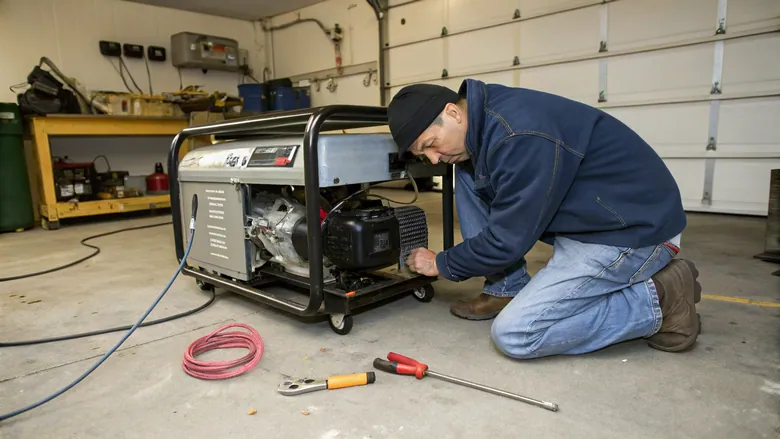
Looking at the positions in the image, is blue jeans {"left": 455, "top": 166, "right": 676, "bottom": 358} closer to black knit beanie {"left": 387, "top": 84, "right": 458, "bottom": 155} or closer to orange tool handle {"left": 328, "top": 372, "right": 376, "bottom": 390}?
orange tool handle {"left": 328, "top": 372, "right": 376, "bottom": 390}

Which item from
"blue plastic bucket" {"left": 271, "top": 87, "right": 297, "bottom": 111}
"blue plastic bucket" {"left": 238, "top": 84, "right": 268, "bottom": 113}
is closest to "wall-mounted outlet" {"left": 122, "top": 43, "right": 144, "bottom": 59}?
"blue plastic bucket" {"left": 238, "top": 84, "right": 268, "bottom": 113}

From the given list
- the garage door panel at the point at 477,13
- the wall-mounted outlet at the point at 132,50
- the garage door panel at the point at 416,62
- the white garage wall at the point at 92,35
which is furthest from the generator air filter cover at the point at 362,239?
the wall-mounted outlet at the point at 132,50

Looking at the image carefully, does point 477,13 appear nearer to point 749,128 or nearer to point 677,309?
point 749,128

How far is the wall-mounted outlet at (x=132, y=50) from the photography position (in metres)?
5.99

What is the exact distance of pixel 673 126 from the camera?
4.25 m

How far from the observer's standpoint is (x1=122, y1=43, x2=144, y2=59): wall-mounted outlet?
19.7ft

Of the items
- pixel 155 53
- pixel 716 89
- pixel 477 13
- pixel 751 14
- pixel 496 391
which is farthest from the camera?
pixel 155 53

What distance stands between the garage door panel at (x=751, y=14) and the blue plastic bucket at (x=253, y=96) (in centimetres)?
558

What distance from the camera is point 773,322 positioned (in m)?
1.65

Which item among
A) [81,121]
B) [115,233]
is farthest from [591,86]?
[81,121]

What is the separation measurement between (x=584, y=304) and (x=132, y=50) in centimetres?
654

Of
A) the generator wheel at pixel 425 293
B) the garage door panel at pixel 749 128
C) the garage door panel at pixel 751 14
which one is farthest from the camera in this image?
the garage door panel at pixel 749 128

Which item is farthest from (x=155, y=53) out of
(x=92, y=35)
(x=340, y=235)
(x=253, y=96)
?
(x=340, y=235)

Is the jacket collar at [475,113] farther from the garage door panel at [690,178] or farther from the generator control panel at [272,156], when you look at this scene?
the garage door panel at [690,178]
